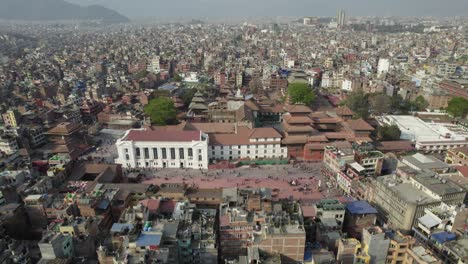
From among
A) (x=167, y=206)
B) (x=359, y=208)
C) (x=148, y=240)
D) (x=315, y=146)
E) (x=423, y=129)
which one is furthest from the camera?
(x=423, y=129)

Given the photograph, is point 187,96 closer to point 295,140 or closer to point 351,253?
point 295,140

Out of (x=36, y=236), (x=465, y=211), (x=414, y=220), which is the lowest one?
(x=36, y=236)

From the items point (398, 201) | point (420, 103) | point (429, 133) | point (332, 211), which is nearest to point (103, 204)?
point (332, 211)

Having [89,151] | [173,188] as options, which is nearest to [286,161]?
[173,188]

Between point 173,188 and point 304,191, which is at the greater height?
point 173,188

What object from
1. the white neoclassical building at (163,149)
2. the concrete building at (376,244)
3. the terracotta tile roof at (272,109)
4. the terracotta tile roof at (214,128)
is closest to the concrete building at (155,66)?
the terracotta tile roof at (272,109)

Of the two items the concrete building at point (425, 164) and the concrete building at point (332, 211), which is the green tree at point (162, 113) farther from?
the concrete building at point (425, 164)

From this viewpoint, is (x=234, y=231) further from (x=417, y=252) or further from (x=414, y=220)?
(x=414, y=220)

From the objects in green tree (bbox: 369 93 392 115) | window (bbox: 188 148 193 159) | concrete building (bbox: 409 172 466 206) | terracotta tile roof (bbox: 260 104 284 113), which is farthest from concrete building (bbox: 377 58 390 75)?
window (bbox: 188 148 193 159)
